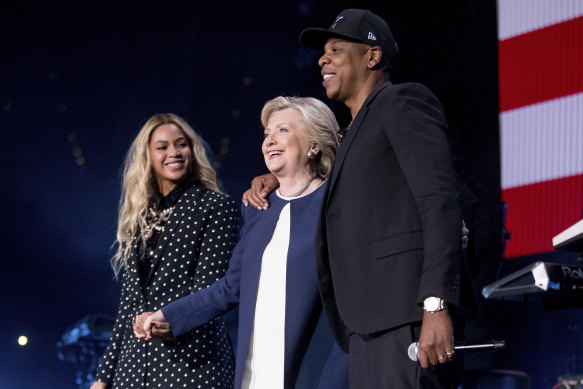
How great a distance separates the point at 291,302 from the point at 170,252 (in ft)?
2.37

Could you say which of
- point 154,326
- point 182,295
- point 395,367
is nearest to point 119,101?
point 182,295

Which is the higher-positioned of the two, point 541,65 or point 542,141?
point 541,65

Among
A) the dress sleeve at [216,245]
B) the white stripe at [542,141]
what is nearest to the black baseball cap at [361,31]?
the dress sleeve at [216,245]

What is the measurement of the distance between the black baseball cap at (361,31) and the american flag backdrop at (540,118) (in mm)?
2243

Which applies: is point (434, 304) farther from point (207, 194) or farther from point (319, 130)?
point (207, 194)

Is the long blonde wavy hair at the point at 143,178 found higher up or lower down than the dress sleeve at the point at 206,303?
higher up

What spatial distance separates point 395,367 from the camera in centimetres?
158

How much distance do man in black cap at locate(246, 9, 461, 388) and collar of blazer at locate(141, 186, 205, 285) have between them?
109cm

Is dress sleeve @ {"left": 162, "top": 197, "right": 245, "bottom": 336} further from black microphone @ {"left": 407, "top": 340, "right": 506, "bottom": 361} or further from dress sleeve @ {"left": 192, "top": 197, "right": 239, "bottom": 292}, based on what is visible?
black microphone @ {"left": 407, "top": 340, "right": 506, "bottom": 361}

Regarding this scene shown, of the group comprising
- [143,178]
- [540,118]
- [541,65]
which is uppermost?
[541,65]

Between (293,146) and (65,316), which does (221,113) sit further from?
(293,146)

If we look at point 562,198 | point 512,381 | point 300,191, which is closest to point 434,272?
point 300,191

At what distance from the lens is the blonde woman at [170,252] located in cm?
260

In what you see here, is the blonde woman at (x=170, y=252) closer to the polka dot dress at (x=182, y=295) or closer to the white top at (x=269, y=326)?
the polka dot dress at (x=182, y=295)
